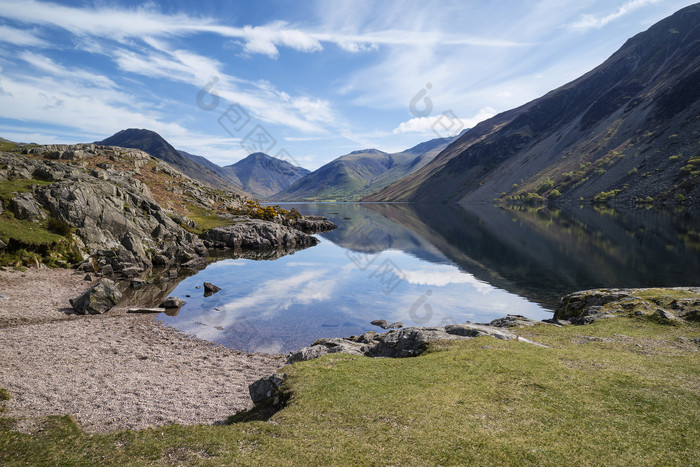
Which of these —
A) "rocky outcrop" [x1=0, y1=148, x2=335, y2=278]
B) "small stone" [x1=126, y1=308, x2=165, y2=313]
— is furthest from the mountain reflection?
"small stone" [x1=126, y1=308, x2=165, y2=313]

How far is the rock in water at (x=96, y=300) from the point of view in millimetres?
36062

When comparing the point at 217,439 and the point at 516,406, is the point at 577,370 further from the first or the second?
the point at 217,439

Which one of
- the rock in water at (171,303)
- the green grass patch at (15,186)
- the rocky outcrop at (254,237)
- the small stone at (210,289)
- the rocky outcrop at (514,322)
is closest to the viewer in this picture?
the rocky outcrop at (514,322)

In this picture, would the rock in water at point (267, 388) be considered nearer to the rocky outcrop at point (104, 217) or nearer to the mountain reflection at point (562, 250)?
the mountain reflection at point (562, 250)

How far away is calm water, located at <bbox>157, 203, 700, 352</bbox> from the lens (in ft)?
132

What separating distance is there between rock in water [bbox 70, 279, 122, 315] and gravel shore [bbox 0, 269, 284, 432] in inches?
43.6

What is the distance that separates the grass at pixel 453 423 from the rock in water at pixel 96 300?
81.7 feet

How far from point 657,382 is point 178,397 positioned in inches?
986

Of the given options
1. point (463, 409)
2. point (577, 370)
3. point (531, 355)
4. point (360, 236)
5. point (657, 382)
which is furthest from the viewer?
point (360, 236)

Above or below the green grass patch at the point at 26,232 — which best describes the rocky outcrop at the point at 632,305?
below

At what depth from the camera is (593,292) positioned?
36188mm

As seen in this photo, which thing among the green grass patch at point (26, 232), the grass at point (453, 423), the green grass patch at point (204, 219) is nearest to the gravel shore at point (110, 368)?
the grass at point (453, 423)

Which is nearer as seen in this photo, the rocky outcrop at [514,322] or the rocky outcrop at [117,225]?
the rocky outcrop at [514,322]

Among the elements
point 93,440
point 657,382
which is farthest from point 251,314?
point 657,382
